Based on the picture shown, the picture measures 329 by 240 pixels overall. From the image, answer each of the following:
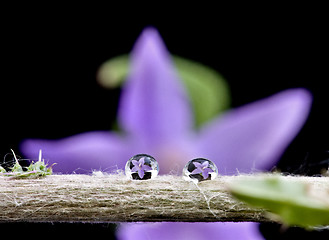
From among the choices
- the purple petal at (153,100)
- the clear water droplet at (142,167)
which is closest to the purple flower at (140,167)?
the clear water droplet at (142,167)

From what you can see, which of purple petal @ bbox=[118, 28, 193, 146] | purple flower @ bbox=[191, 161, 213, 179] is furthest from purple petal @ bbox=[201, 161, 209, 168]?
purple petal @ bbox=[118, 28, 193, 146]

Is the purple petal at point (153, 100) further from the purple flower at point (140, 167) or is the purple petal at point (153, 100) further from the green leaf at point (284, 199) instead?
the green leaf at point (284, 199)

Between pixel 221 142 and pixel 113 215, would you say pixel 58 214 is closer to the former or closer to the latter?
pixel 113 215

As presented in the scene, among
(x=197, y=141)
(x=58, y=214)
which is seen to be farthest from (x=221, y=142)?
(x=58, y=214)

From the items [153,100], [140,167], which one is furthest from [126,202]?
[153,100]

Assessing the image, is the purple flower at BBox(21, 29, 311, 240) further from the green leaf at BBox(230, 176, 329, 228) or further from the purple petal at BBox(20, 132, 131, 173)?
the green leaf at BBox(230, 176, 329, 228)

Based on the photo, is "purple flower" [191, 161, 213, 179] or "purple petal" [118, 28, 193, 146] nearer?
"purple flower" [191, 161, 213, 179]
